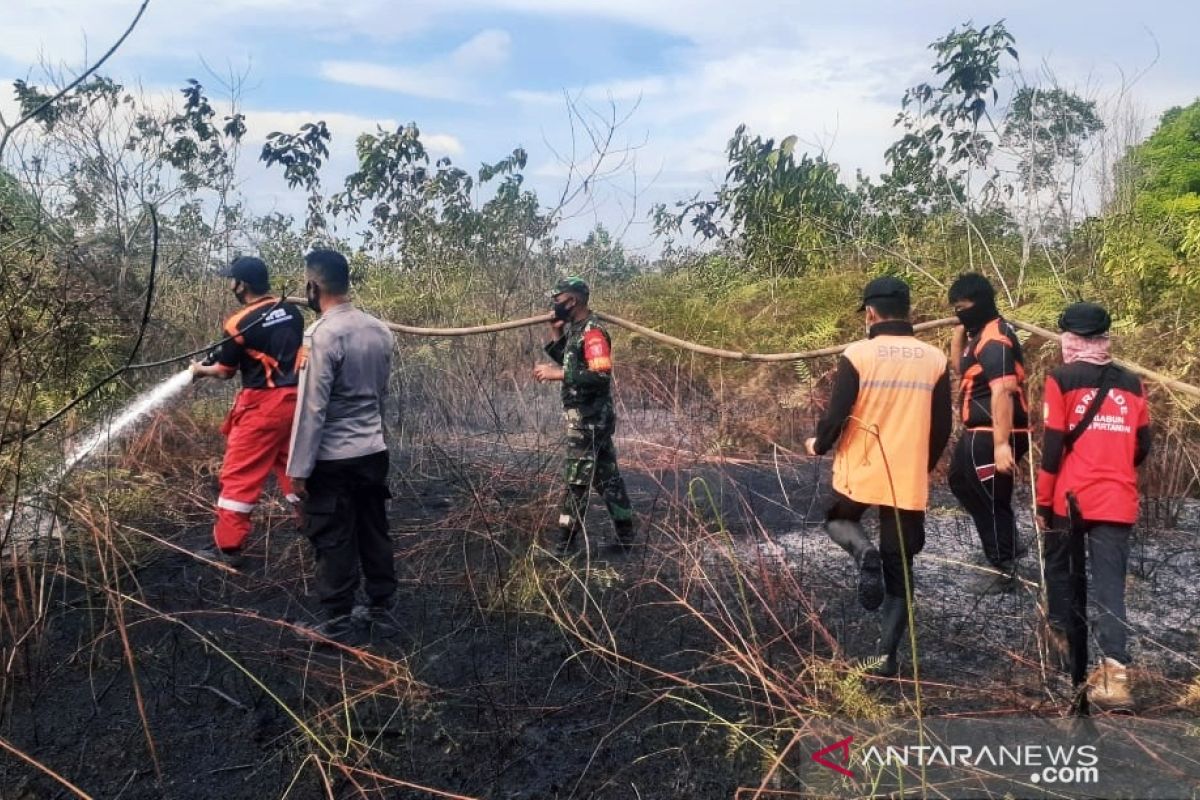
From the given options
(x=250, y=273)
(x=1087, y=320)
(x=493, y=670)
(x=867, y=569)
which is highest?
(x=250, y=273)

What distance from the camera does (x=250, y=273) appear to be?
4.65 metres

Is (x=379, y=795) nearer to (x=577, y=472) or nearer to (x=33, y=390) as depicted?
(x=33, y=390)

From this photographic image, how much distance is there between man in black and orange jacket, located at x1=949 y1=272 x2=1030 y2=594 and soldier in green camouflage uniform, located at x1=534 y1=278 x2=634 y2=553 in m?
1.78

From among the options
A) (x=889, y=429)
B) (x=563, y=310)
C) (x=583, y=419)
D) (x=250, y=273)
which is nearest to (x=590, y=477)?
(x=583, y=419)

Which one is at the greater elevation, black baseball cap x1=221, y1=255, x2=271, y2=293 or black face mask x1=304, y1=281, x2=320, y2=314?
black baseball cap x1=221, y1=255, x2=271, y2=293

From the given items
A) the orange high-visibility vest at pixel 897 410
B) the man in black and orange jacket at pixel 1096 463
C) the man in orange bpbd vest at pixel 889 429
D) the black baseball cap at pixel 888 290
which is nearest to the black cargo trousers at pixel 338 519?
the man in orange bpbd vest at pixel 889 429

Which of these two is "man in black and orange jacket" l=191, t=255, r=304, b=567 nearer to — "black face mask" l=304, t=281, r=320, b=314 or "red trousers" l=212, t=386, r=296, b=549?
"red trousers" l=212, t=386, r=296, b=549

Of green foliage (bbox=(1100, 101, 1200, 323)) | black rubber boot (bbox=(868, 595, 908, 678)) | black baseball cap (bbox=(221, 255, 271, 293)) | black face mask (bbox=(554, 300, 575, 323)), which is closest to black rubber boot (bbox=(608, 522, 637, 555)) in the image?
black face mask (bbox=(554, 300, 575, 323))

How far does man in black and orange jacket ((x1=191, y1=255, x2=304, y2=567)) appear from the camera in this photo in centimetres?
444

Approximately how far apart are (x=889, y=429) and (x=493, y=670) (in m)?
1.80

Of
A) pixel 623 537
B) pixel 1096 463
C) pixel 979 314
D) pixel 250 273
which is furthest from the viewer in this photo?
pixel 623 537

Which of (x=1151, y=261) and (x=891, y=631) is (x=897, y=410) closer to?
(x=891, y=631)

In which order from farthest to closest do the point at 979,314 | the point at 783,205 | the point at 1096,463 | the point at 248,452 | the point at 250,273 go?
1. the point at 783,205
2. the point at 250,273
3. the point at 248,452
4. the point at 979,314
5. the point at 1096,463

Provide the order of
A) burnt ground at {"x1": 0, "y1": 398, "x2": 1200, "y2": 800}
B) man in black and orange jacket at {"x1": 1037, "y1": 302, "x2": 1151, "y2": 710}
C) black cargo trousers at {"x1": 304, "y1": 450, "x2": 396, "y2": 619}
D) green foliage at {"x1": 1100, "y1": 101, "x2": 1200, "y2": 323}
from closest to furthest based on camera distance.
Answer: burnt ground at {"x1": 0, "y1": 398, "x2": 1200, "y2": 800}
man in black and orange jacket at {"x1": 1037, "y1": 302, "x2": 1151, "y2": 710}
black cargo trousers at {"x1": 304, "y1": 450, "x2": 396, "y2": 619}
green foliage at {"x1": 1100, "y1": 101, "x2": 1200, "y2": 323}
